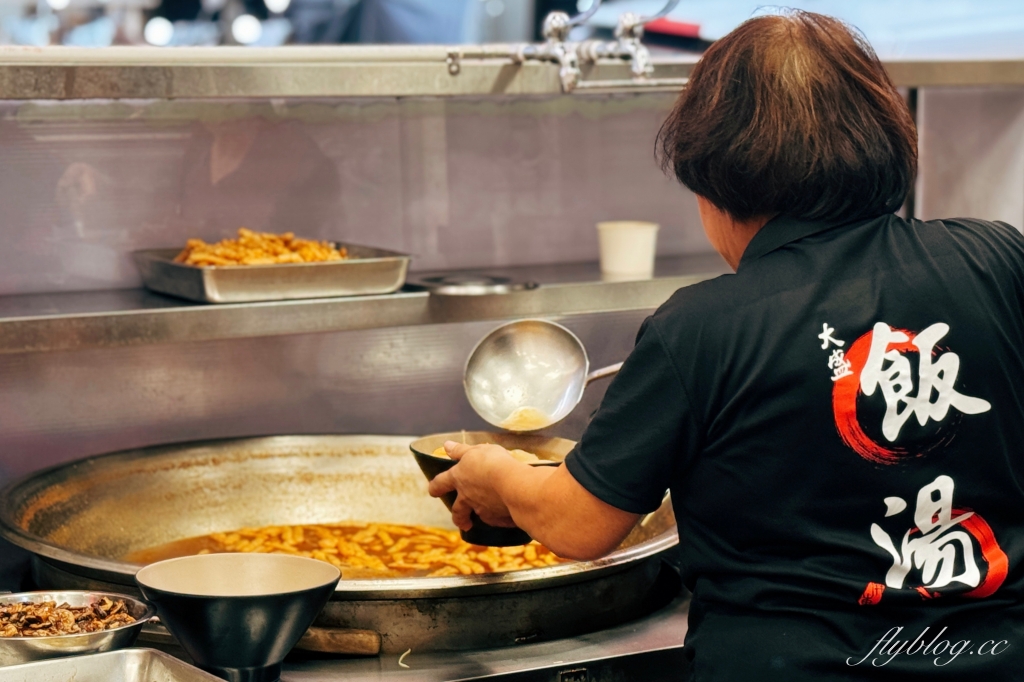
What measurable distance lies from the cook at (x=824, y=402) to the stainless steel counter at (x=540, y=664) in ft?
1.50

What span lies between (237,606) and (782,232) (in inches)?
35.2

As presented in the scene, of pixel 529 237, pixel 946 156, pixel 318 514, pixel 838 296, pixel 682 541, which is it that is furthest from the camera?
pixel 946 156

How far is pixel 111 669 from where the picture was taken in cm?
161

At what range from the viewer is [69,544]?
2.26 m

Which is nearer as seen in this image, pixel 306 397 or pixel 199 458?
pixel 199 458

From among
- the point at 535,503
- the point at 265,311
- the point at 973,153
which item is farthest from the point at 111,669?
the point at 973,153

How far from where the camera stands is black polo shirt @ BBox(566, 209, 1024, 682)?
1340 millimetres

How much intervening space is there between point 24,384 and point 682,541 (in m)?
1.65

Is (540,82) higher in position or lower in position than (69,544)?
higher

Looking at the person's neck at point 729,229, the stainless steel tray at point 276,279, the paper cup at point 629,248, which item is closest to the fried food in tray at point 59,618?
the stainless steel tray at point 276,279

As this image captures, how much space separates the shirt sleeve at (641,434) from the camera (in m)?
1.35

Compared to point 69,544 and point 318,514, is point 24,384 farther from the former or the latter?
point 318,514

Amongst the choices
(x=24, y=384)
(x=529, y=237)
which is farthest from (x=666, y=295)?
(x=24, y=384)

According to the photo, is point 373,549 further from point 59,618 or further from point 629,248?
point 629,248
